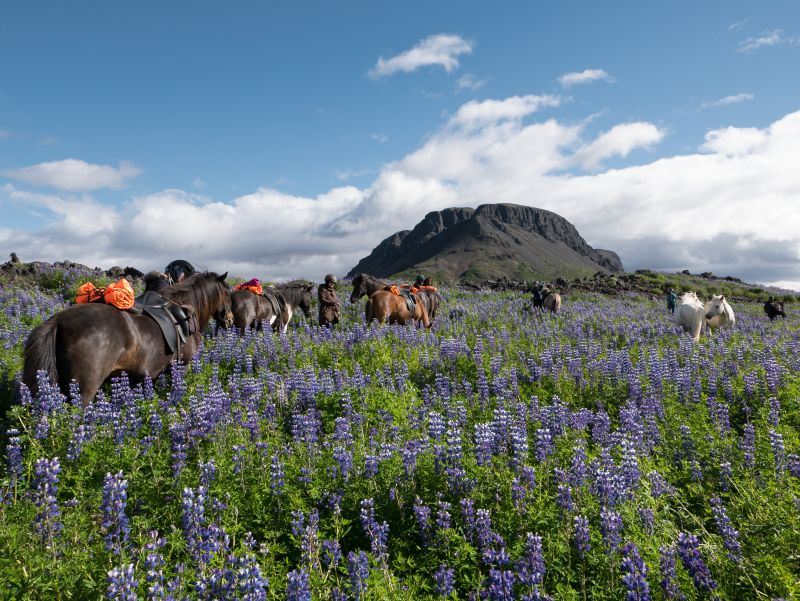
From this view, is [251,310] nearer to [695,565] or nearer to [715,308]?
[695,565]

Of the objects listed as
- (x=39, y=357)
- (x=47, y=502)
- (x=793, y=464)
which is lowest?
(x=793, y=464)

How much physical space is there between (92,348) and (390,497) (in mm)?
4664

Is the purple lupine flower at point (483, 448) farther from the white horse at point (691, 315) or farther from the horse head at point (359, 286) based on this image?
the horse head at point (359, 286)

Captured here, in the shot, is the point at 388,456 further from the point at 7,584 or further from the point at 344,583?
the point at 7,584

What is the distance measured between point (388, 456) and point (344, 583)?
1.63 m

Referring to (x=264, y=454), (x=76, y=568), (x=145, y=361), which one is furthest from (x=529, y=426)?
(x=145, y=361)

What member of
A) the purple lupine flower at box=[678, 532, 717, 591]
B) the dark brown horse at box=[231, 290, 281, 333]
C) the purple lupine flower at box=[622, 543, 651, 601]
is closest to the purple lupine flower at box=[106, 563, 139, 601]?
the purple lupine flower at box=[622, 543, 651, 601]

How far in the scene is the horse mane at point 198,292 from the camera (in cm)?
923

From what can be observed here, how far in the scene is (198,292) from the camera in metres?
9.78

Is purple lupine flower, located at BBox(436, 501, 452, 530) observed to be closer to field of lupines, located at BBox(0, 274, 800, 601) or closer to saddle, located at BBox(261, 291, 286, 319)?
field of lupines, located at BBox(0, 274, 800, 601)

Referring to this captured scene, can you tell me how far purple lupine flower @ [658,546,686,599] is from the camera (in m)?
3.12

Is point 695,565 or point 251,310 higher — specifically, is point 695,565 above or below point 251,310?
below

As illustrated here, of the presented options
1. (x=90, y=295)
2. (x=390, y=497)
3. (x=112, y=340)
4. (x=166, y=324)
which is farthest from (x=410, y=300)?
(x=390, y=497)

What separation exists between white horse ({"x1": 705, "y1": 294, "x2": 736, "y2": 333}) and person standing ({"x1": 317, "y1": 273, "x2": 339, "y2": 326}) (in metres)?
13.1
